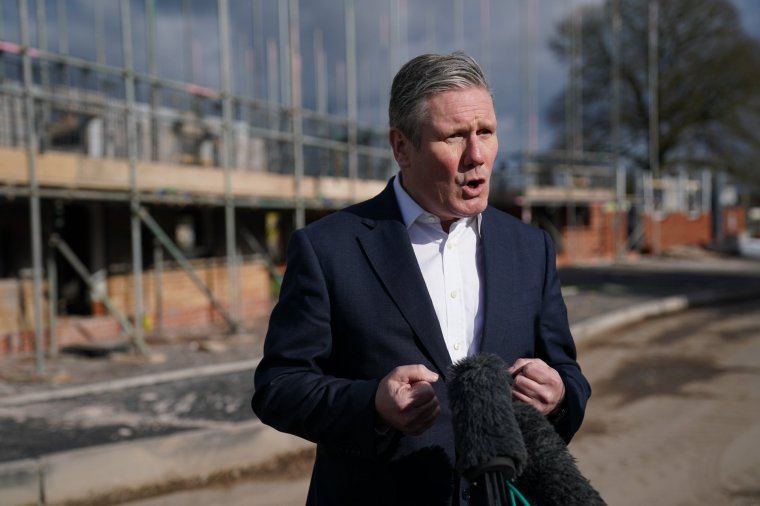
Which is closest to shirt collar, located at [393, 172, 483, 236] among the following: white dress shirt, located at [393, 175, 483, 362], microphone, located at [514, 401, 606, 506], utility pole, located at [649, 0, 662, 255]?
white dress shirt, located at [393, 175, 483, 362]

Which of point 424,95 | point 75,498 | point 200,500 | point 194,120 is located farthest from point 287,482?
point 194,120

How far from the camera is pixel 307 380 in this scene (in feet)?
5.28

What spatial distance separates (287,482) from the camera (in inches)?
194

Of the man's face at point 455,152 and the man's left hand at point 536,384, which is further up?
the man's face at point 455,152

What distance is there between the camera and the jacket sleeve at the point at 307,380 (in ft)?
5.02

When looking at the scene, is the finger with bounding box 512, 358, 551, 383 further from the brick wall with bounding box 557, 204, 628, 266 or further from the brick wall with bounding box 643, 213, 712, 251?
the brick wall with bounding box 643, 213, 712, 251

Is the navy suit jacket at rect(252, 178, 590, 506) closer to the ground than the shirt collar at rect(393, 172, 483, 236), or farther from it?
closer to the ground

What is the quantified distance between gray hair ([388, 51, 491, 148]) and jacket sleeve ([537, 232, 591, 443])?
1.80 ft

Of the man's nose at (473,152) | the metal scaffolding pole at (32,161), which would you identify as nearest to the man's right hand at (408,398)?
the man's nose at (473,152)

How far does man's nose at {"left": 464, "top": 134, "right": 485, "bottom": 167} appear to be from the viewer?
66.2 inches

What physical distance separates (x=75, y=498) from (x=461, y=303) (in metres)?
3.79

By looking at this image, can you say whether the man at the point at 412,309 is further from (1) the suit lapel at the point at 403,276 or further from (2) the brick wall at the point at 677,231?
(2) the brick wall at the point at 677,231

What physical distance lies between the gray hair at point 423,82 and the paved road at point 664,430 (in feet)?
11.3

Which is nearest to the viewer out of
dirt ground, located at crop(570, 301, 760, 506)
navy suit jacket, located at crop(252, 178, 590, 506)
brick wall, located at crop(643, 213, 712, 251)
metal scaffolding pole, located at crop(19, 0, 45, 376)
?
navy suit jacket, located at crop(252, 178, 590, 506)
